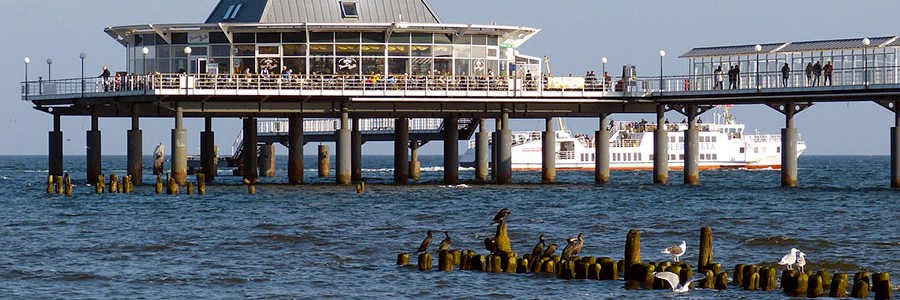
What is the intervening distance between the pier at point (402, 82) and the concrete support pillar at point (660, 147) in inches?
3.1

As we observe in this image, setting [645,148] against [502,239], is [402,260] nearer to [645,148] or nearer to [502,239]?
[502,239]

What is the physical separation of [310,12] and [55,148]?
14784mm

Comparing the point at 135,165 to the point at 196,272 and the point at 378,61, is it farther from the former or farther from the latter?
the point at 196,272

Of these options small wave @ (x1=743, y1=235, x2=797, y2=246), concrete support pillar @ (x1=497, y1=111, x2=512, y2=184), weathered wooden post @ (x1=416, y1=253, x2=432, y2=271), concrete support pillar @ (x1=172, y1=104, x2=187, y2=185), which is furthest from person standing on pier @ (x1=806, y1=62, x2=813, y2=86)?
weathered wooden post @ (x1=416, y1=253, x2=432, y2=271)

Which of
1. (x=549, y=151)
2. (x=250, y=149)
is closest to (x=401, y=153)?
(x=549, y=151)

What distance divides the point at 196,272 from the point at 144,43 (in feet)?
148

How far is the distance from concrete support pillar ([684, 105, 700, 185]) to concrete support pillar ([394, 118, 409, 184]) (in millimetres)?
14465

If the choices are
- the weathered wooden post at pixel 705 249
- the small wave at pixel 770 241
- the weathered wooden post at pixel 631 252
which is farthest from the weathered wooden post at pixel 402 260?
the small wave at pixel 770 241

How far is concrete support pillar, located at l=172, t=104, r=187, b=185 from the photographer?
269 ft

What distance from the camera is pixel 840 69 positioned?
270ft

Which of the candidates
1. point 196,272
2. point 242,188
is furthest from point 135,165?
point 196,272

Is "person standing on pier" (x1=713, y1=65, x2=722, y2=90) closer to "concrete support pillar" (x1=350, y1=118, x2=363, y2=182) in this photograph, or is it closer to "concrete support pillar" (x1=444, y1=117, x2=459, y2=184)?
"concrete support pillar" (x1=444, y1=117, x2=459, y2=184)

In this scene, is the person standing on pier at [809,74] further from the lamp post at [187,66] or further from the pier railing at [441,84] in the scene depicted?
the lamp post at [187,66]

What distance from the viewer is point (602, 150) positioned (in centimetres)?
9162
